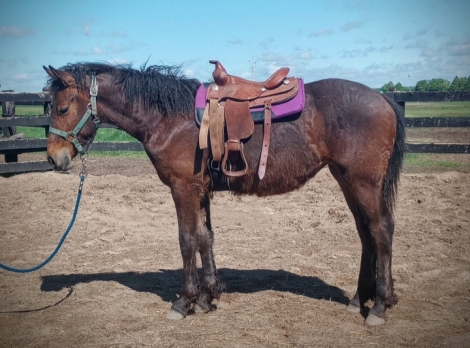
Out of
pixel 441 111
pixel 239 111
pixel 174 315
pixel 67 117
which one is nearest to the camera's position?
pixel 239 111

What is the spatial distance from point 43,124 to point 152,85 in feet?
23.1

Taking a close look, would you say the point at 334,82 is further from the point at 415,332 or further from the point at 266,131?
the point at 415,332

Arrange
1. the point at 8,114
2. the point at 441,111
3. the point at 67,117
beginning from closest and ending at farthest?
the point at 67,117 → the point at 8,114 → the point at 441,111

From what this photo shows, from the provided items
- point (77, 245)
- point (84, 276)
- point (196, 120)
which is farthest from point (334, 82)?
point (77, 245)

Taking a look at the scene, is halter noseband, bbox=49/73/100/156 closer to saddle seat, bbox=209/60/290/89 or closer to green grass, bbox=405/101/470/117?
saddle seat, bbox=209/60/290/89

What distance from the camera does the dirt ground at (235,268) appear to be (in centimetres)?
378

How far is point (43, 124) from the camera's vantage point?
10.4 m

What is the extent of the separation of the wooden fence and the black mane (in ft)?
20.7

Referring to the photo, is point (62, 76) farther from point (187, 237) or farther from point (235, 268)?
point (235, 268)

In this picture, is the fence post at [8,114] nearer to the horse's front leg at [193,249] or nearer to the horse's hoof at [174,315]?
the horse's front leg at [193,249]

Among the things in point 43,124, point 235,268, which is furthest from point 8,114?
point 235,268

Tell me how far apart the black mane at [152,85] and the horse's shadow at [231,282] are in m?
1.91

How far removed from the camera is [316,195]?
8266 millimetres

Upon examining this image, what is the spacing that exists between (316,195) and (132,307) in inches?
184
